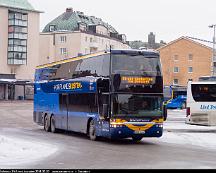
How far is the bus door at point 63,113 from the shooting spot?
2822cm

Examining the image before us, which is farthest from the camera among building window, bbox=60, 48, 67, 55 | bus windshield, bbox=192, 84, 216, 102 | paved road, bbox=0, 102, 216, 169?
building window, bbox=60, 48, 67, 55

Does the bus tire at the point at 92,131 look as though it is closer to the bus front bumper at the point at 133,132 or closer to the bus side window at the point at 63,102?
the bus front bumper at the point at 133,132

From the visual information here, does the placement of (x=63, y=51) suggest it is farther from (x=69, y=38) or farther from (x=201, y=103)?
(x=201, y=103)

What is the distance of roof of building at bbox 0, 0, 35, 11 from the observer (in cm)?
10400

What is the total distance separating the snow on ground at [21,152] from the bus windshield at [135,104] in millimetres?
3167

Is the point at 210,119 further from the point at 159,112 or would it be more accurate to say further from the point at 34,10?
the point at 34,10

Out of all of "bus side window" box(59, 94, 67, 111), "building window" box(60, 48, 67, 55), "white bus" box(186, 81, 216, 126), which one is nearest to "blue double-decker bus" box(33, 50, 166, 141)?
"bus side window" box(59, 94, 67, 111)

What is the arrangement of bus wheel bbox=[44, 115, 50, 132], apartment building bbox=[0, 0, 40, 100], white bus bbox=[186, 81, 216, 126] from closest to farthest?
bus wheel bbox=[44, 115, 50, 132] < white bus bbox=[186, 81, 216, 126] < apartment building bbox=[0, 0, 40, 100]

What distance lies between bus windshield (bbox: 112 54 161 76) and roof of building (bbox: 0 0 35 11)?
8259 centimetres

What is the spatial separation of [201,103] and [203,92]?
32.8 inches

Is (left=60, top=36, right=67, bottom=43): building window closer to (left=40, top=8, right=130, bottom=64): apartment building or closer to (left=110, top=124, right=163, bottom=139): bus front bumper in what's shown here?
(left=40, top=8, right=130, bottom=64): apartment building

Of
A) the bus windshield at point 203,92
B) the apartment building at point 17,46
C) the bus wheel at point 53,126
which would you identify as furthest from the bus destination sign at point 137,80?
the apartment building at point 17,46

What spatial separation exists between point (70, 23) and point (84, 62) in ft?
331

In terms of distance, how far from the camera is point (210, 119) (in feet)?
103
